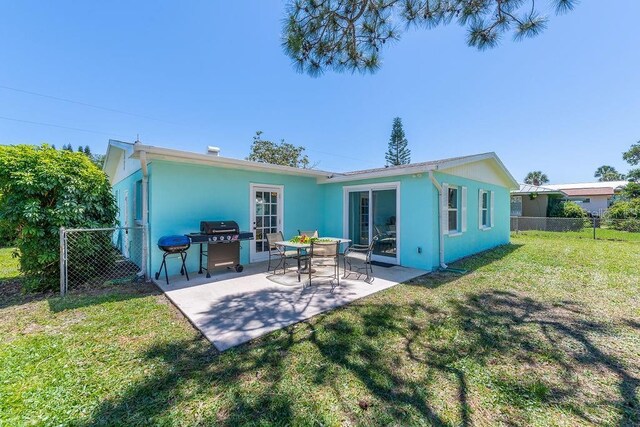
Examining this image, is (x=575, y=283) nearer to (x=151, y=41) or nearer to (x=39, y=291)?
(x=39, y=291)

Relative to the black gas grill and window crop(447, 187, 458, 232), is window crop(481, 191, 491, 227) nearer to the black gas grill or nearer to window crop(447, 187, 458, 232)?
window crop(447, 187, 458, 232)

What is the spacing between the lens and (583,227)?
15359 millimetres

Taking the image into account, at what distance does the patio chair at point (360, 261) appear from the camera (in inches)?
230

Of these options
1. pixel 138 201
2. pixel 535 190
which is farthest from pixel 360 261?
pixel 535 190

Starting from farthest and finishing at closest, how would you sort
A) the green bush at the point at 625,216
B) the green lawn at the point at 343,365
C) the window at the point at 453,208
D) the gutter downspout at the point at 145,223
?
the green bush at the point at 625,216
the window at the point at 453,208
the gutter downspout at the point at 145,223
the green lawn at the point at 343,365

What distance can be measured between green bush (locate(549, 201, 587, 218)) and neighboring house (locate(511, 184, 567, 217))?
424 mm

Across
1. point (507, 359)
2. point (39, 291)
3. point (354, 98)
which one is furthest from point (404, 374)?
point (354, 98)

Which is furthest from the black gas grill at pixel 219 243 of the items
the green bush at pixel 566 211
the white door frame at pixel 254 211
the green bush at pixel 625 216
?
the green bush at pixel 566 211

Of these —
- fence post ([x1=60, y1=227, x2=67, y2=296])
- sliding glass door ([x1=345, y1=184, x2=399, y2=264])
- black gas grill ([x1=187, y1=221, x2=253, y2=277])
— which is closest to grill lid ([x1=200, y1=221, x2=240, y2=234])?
black gas grill ([x1=187, y1=221, x2=253, y2=277])

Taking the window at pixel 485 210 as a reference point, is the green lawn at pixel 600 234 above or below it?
below

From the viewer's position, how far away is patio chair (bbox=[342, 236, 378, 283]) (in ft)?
19.1

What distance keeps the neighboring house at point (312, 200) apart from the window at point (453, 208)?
0.03 meters

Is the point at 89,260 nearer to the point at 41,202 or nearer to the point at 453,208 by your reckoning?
the point at 41,202

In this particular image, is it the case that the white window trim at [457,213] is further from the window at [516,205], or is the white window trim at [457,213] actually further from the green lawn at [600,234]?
the window at [516,205]
